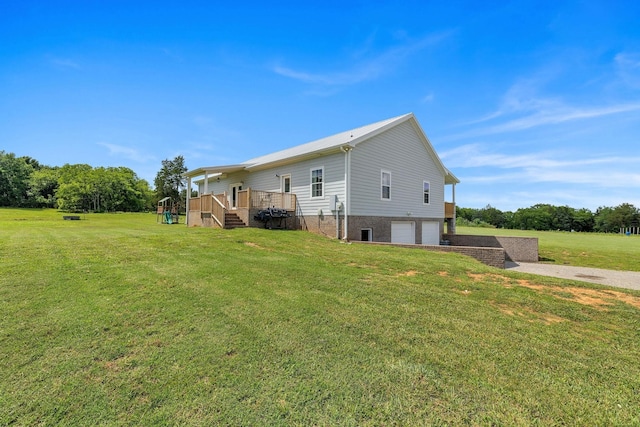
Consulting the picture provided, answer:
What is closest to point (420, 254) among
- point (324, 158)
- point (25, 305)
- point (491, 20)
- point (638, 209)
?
point (324, 158)

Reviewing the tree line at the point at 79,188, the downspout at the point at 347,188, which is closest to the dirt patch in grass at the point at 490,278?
the downspout at the point at 347,188

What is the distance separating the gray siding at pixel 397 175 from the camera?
13.6 metres

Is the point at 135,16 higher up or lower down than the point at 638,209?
higher up

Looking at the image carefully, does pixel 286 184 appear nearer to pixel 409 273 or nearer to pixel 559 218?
pixel 409 273

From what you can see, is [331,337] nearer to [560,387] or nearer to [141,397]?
[141,397]

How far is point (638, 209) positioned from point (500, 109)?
214 ft

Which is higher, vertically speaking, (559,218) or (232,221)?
(559,218)

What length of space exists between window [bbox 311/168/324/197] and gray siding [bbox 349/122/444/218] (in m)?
1.71

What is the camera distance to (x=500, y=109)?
57.6 feet

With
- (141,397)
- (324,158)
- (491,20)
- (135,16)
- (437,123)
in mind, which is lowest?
(141,397)

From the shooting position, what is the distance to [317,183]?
14.3 meters

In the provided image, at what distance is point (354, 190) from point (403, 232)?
4708mm

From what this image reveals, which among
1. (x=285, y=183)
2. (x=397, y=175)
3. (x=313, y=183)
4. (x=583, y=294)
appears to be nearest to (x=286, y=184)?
(x=285, y=183)

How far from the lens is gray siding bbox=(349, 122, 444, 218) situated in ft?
44.7
